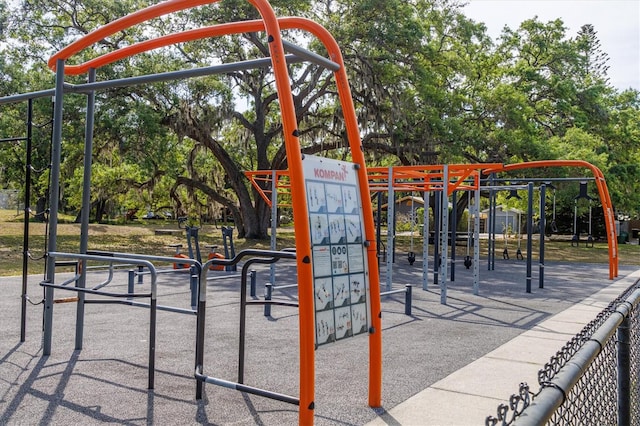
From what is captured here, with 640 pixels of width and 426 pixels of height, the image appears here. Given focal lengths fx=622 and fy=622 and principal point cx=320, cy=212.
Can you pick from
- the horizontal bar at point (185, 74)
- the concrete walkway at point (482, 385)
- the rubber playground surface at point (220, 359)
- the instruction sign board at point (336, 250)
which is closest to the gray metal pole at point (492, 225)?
the rubber playground surface at point (220, 359)

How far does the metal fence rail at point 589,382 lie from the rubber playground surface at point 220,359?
1.07 meters

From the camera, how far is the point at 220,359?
18.1 ft

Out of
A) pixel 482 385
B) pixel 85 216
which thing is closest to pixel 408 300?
pixel 482 385

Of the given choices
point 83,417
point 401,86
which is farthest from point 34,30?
point 83,417

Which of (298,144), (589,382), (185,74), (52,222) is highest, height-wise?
(185,74)

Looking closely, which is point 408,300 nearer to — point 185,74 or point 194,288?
point 194,288

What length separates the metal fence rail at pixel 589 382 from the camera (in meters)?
1.51

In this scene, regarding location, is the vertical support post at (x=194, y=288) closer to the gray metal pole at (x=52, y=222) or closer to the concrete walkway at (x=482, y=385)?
the gray metal pole at (x=52, y=222)

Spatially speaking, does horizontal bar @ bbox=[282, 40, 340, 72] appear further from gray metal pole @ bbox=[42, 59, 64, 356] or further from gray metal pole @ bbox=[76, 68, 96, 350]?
gray metal pole @ bbox=[76, 68, 96, 350]

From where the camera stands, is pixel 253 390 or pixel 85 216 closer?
pixel 253 390

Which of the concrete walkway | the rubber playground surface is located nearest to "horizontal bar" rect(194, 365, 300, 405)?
the rubber playground surface

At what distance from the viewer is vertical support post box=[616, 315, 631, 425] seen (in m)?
2.69

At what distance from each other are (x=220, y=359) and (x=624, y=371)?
363 cm

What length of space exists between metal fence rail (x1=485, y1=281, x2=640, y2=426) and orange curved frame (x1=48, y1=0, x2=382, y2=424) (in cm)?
112
